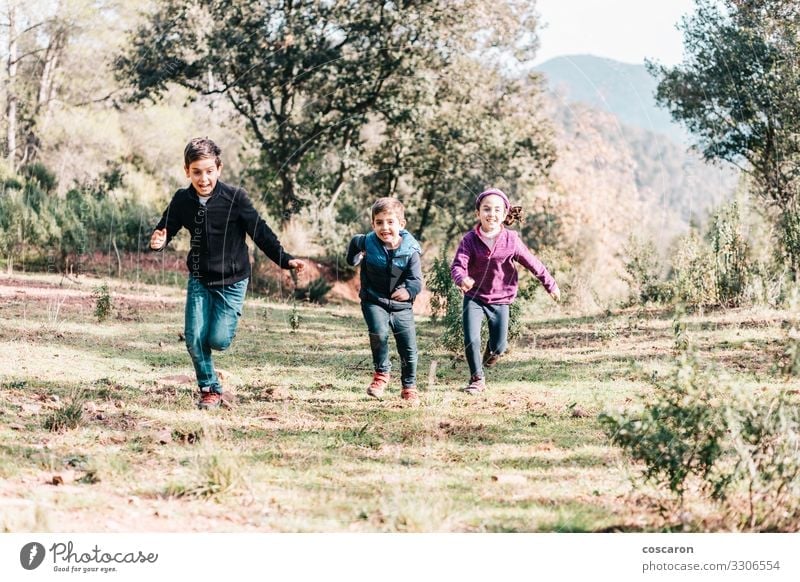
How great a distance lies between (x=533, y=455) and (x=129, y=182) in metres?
17.3

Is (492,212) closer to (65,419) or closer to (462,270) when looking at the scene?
(462,270)

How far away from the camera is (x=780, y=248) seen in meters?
11.4

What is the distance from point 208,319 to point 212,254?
0.43 meters

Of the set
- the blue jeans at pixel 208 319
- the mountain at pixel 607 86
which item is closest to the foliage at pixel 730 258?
the mountain at pixel 607 86

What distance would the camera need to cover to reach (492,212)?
646 centimetres

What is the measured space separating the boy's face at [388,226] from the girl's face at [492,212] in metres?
0.76

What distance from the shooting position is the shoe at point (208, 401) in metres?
5.50

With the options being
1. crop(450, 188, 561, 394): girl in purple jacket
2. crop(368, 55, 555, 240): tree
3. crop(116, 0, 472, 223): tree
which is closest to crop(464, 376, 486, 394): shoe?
crop(450, 188, 561, 394): girl in purple jacket

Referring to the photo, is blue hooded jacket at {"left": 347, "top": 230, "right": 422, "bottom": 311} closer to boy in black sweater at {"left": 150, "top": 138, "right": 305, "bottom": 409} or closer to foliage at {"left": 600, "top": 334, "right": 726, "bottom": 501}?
boy in black sweater at {"left": 150, "top": 138, "right": 305, "bottom": 409}

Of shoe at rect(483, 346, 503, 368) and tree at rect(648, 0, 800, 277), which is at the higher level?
tree at rect(648, 0, 800, 277)

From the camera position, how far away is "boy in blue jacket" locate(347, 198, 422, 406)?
237 inches

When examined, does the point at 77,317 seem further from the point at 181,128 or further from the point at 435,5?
the point at 181,128

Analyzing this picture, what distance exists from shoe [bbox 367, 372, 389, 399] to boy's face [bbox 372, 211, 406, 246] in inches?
37.6

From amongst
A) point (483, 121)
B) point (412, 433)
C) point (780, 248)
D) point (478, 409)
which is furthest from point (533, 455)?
point (483, 121)
